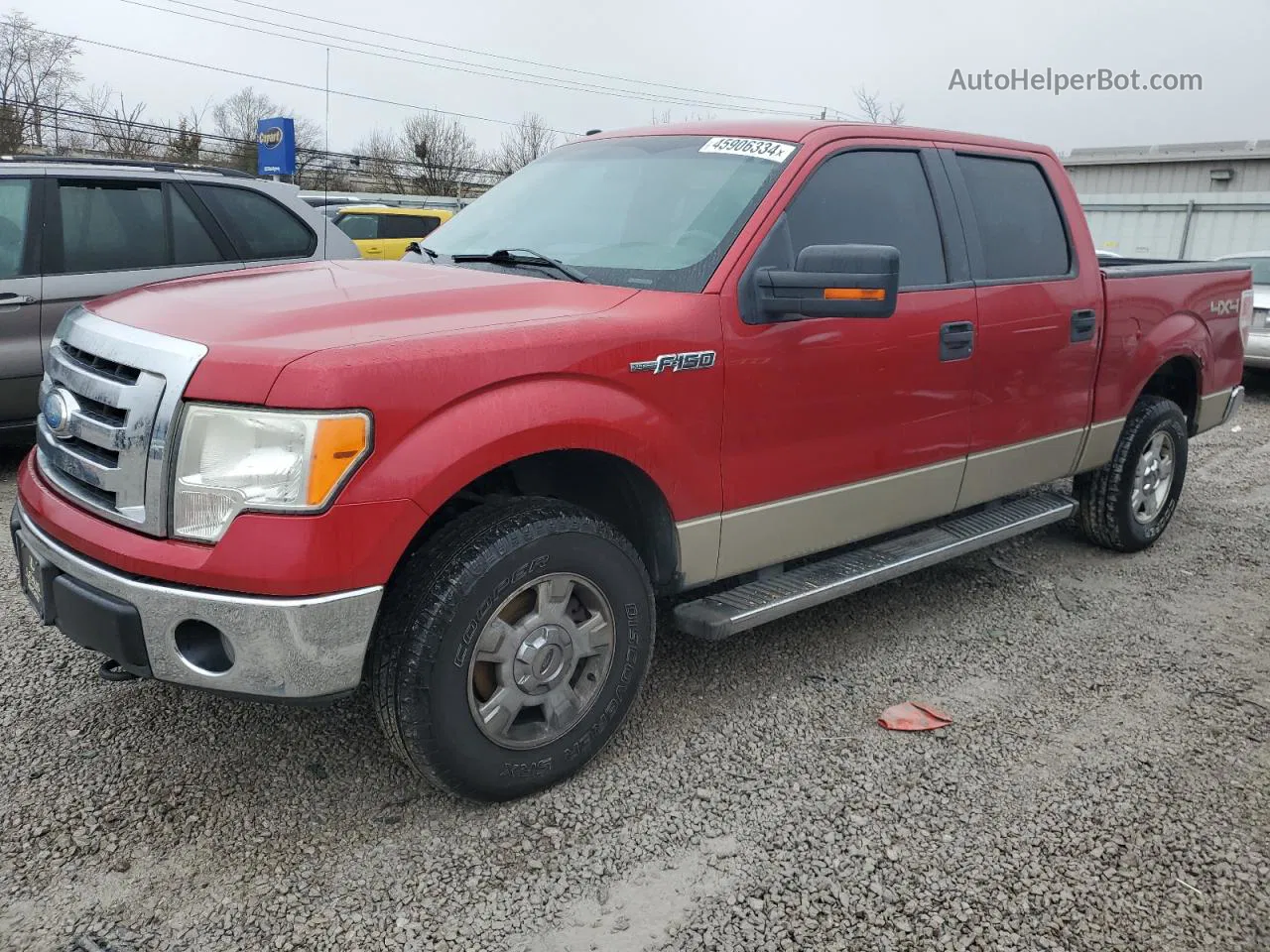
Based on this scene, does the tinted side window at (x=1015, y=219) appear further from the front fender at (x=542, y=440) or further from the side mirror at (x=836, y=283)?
the front fender at (x=542, y=440)

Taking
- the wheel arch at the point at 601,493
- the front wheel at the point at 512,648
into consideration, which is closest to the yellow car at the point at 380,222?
the wheel arch at the point at 601,493

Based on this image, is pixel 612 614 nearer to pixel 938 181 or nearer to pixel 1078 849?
pixel 1078 849

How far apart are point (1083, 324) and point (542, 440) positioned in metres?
2.91

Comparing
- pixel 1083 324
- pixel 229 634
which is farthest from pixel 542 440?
pixel 1083 324

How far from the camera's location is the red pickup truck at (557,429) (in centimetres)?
235

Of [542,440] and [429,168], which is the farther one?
[429,168]

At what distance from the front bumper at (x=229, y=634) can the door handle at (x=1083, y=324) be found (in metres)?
3.32

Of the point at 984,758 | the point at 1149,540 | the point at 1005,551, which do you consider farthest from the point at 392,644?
the point at 1149,540

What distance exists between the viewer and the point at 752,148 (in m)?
3.49

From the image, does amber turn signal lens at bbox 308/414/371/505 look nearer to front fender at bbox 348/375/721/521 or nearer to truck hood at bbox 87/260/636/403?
front fender at bbox 348/375/721/521

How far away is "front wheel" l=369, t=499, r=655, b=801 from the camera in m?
2.56

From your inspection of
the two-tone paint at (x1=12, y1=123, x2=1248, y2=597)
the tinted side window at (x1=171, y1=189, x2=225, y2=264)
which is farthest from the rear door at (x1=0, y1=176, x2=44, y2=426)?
the two-tone paint at (x1=12, y1=123, x2=1248, y2=597)

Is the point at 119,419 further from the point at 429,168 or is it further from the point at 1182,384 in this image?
the point at 429,168

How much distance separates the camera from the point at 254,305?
8.75 ft
